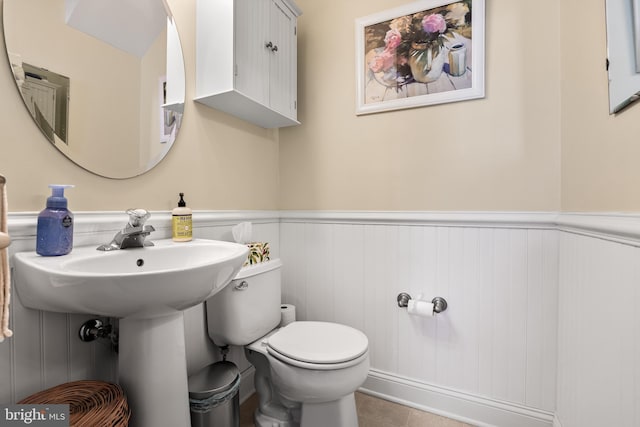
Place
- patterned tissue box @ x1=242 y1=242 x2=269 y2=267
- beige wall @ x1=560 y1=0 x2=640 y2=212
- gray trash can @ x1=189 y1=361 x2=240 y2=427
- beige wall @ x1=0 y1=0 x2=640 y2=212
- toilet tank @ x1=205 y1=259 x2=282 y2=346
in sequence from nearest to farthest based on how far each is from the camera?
beige wall @ x1=560 y1=0 x2=640 y2=212, beige wall @ x1=0 y1=0 x2=640 y2=212, gray trash can @ x1=189 y1=361 x2=240 y2=427, toilet tank @ x1=205 y1=259 x2=282 y2=346, patterned tissue box @ x1=242 y1=242 x2=269 y2=267

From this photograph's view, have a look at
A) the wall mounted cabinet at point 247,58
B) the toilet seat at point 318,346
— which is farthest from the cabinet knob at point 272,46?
the toilet seat at point 318,346

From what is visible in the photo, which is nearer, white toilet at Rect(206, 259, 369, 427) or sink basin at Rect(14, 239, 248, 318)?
sink basin at Rect(14, 239, 248, 318)

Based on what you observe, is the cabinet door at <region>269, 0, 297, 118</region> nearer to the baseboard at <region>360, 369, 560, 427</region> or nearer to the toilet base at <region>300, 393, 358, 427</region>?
the toilet base at <region>300, 393, 358, 427</region>

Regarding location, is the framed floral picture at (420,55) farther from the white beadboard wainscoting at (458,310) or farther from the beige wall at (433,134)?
the white beadboard wainscoting at (458,310)

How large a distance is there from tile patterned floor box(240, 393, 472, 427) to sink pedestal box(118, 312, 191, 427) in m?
0.65

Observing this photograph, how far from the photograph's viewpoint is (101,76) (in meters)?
0.96

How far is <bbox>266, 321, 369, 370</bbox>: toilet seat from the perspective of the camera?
1021mm

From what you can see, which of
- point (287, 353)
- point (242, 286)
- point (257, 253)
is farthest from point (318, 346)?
point (257, 253)

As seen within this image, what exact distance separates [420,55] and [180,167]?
1.28 meters

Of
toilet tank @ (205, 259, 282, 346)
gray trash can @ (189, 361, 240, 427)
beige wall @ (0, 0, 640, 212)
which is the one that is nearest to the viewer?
beige wall @ (0, 0, 640, 212)

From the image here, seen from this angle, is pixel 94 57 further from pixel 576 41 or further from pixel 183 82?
pixel 576 41

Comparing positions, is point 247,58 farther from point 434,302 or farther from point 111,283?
point 434,302

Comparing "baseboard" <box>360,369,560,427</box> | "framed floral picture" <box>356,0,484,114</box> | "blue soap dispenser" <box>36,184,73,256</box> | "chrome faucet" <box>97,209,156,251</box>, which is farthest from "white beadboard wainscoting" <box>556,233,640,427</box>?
"blue soap dispenser" <box>36,184,73,256</box>

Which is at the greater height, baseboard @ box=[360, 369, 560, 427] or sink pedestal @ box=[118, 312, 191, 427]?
sink pedestal @ box=[118, 312, 191, 427]
